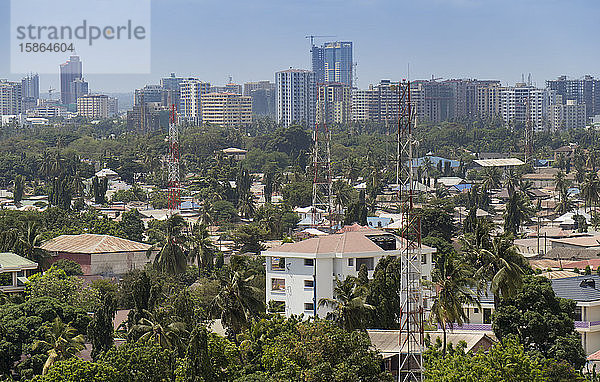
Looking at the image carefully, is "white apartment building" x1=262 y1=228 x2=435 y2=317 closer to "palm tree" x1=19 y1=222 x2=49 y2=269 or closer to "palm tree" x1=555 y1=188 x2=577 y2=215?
"palm tree" x1=19 y1=222 x2=49 y2=269

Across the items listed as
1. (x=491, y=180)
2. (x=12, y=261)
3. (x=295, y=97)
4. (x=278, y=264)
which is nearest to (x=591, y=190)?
(x=491, y=180)

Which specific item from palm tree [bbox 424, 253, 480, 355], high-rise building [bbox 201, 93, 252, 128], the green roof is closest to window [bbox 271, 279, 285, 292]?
the green roof

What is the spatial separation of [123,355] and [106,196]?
2428 inches

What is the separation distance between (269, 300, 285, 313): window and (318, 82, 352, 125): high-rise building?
488 feet

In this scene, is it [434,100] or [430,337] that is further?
[434,100]

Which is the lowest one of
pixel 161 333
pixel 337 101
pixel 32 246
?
pixel 161 333

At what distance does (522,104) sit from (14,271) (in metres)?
154

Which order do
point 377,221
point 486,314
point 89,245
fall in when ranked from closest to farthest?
point 486,314, point 89,245, point 377,221

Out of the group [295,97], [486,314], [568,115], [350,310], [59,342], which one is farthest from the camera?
[295,97]

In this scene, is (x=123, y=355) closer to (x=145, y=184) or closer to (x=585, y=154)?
(x=145, y=184)

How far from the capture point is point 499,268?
31.5 m

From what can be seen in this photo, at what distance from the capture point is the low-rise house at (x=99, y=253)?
51.2 meters

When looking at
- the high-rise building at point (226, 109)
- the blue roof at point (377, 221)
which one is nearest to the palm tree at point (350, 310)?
the blue roof at point (377, 221)

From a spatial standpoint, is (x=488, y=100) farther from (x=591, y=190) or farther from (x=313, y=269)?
(x=313, y=269)
